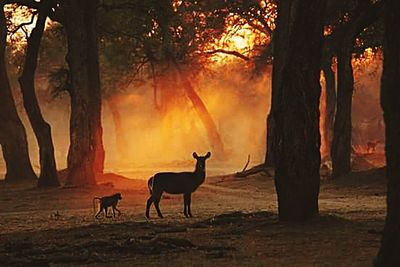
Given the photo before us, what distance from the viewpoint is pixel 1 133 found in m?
32.8

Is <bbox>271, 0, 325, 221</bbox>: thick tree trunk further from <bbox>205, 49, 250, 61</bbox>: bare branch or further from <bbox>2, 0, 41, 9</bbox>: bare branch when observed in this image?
<bbox>205, 49, 250, 61</bbox>: bare branch

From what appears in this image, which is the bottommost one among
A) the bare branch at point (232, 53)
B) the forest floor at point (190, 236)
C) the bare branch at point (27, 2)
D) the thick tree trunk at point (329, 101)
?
the forest floor at point (190, 236)

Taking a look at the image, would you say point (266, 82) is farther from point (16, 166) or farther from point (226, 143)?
point (16, 166)

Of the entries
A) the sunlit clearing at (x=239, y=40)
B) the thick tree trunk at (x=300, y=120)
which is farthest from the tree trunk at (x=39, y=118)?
the sunlit clearing at (x=239, y=40)

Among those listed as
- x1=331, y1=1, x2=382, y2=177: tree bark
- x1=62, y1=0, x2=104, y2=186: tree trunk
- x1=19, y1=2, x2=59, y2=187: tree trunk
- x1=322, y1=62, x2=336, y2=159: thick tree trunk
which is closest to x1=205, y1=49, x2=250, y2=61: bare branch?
x1=322, y1=62, x2=336, y2=159: thick tree trunk

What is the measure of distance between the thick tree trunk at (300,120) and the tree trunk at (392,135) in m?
5.80

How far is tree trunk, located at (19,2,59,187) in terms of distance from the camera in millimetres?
28828

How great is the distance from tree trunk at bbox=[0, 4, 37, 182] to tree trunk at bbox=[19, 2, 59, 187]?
2458 mm

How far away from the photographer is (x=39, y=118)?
29.9 meters

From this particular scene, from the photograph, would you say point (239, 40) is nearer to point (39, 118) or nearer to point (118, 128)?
point (39, 118)

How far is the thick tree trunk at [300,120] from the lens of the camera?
14859 mm

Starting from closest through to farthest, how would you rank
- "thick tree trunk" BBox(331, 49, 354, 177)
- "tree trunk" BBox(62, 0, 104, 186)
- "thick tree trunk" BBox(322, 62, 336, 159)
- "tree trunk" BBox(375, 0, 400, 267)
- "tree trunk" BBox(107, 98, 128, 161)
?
"tree trunk" BBox(375, 0, 400, 267) < "tree trunk" BBox(62, 0, 104, 186) < "thick tree trunk" BBox(331, 49, 354, 177) < "thick tree trunk" BBox(322, 62, 336, 159) < "tree trunk" BBox(107, 98, 128, 161)

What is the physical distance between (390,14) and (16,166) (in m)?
25.7

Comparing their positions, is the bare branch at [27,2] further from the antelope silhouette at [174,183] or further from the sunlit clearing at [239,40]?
the antelope silhouette at [174,183]
